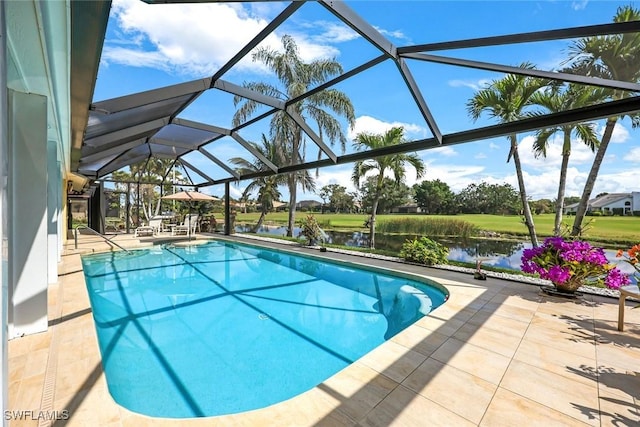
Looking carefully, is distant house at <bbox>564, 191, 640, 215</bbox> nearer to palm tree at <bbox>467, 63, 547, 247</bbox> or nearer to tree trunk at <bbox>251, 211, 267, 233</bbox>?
palm tree at <bbox>467, 63, 547, 247</bbox>

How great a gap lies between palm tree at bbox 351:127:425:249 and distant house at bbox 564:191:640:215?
5.54m

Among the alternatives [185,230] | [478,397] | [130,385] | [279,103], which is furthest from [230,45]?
[185,230]

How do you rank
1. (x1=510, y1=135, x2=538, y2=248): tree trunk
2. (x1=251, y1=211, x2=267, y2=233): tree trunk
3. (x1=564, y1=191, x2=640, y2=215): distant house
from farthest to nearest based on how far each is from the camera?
(x1=251, y1=211, x2=267, y2=233): tree trunk
(x1=510, y1=135, x2=538, y2=248): tree trunk
(x1=564, y1=191, x2=640, y2=215): distant house

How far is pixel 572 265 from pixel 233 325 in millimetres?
6183

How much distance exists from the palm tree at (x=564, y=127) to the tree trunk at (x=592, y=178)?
279 millimetres

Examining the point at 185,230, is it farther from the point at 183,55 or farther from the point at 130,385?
the point at 130,385

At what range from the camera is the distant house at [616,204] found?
693 centimetres

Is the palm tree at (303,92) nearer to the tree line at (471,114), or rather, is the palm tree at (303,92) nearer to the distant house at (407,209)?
the tree line at (471,114)

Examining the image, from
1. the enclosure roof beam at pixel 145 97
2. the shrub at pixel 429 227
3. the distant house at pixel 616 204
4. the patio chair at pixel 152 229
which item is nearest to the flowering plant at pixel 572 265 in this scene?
the distant house at pixel 616 204

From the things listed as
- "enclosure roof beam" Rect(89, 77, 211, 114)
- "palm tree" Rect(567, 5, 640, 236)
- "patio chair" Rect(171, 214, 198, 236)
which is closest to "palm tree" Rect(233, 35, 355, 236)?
"patio chair" Rect(171, 214, 198, 236)

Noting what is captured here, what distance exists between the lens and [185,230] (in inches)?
628

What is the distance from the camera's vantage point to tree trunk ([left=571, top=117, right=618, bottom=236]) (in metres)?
6.22

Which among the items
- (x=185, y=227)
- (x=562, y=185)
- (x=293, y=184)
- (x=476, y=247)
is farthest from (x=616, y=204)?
(x=185, y=227)

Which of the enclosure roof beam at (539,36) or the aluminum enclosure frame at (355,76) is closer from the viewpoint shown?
the enclosure roof beam at (539,36)
